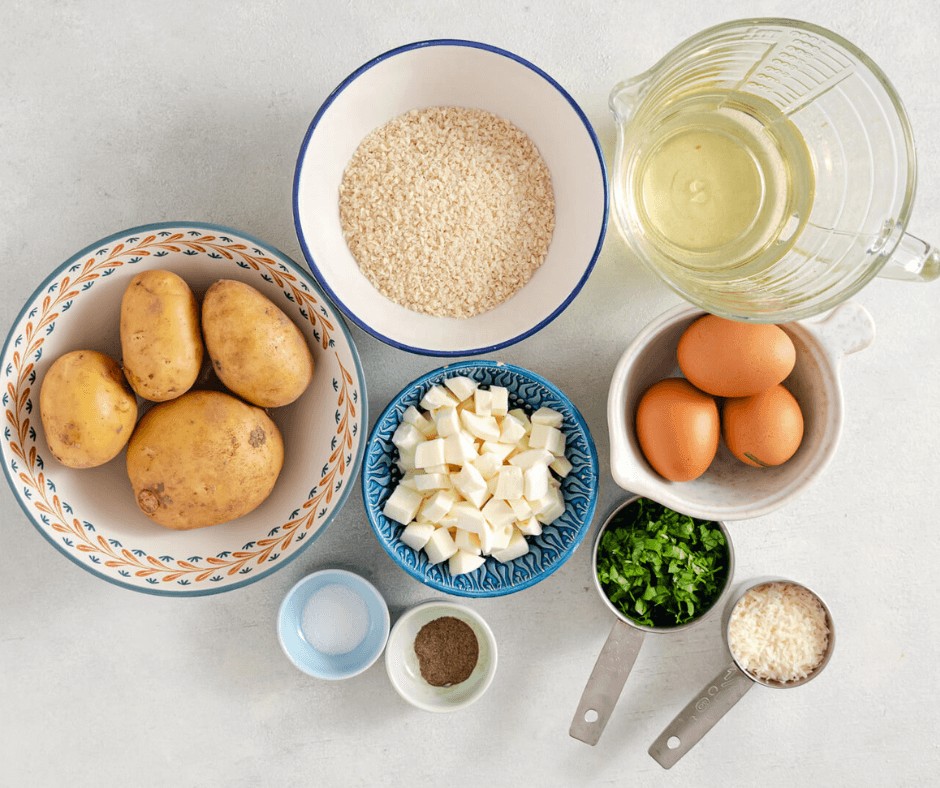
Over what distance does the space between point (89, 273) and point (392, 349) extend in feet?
1.46

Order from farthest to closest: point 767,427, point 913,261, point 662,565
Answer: point 662,565 < point 767,427 < point 913,261

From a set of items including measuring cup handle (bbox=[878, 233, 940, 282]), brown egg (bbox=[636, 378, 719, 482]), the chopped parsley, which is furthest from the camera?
the chopped parsley

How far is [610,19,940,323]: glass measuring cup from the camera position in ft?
3.08

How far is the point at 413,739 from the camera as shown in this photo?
1240 millimetres

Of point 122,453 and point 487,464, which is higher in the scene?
point 487,464

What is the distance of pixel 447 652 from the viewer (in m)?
1.19

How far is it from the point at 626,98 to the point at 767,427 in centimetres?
50

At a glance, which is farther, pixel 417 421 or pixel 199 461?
pixel 417 421

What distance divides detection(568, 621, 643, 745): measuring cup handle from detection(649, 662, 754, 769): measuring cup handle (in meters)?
0.10

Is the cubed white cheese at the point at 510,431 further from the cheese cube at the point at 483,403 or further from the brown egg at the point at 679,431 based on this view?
the brown egg at the point at 679,431

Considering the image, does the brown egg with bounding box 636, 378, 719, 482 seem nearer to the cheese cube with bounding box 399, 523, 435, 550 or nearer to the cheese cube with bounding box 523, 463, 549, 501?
the cheese cube with bounding box 523, 463, 549, 501

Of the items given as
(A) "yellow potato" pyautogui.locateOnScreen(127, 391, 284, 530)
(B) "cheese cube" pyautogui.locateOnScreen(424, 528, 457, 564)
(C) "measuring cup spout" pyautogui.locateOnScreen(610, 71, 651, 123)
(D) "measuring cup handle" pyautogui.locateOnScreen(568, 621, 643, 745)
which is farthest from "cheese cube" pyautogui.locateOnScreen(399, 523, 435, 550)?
(C) "measuring cup spout" pyautogui.locateOnScreen(610, 71, 651, 123)

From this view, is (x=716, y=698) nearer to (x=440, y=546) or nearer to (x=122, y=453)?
(x=440, y=546)

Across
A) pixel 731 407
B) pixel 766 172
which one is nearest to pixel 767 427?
pixel 731 407
